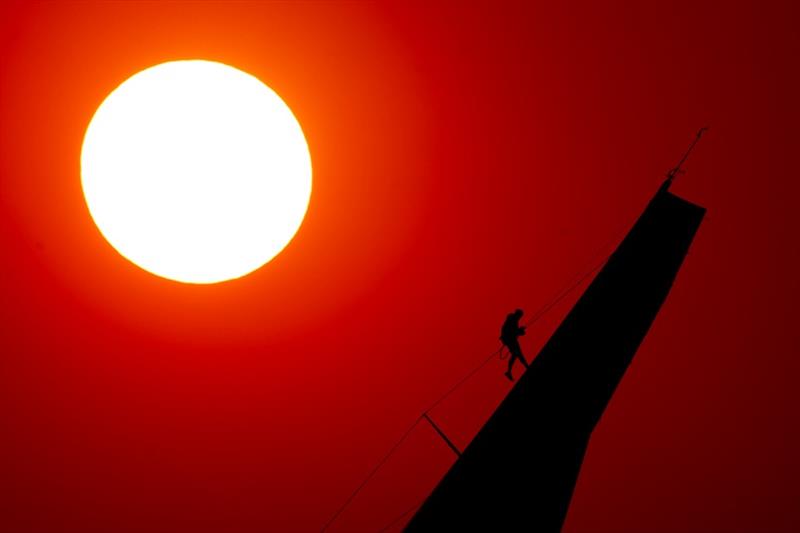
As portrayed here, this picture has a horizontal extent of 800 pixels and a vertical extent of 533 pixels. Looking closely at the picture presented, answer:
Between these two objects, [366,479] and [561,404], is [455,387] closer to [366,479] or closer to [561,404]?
[366,479]

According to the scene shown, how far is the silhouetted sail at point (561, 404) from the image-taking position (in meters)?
2.77

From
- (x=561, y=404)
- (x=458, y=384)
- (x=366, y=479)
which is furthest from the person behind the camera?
(x=366, y=479)

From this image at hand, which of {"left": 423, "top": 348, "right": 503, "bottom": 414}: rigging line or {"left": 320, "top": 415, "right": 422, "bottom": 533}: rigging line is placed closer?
{"left": 423, "top": 348, "right": 503, "bottom": 414}: rigging line

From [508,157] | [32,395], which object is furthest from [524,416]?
[32,395]

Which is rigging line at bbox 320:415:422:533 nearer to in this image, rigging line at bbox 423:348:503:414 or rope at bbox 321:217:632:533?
rope at bbox 321:217:632:533

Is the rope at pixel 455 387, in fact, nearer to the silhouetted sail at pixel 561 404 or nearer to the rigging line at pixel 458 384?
the rigging line at pixel 458 384

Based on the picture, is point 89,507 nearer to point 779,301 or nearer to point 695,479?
point 695,479

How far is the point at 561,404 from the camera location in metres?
2.91

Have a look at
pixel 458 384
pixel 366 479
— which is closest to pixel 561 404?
pixel 458 384

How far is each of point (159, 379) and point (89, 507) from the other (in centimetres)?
160

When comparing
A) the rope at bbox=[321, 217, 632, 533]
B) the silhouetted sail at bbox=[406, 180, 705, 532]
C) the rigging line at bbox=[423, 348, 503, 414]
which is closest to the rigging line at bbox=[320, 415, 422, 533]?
the rope at bbox=[321, 217, 632, 533]

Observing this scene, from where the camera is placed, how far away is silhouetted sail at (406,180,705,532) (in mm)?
2771

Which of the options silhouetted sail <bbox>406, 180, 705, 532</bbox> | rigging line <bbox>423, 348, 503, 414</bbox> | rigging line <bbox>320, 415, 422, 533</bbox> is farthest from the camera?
rigging line <bbox>320, 415, 422, 533</bbox>

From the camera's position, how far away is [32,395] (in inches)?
250
